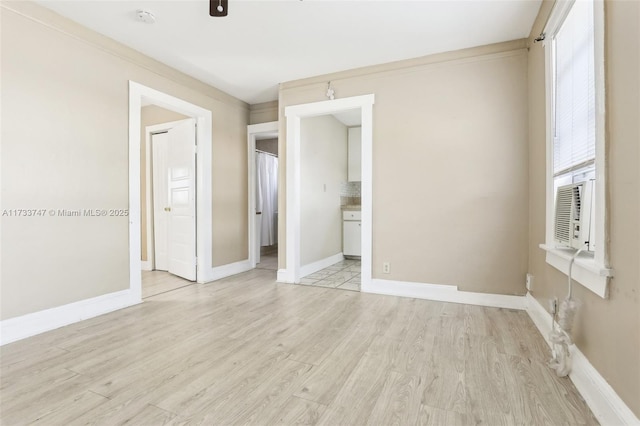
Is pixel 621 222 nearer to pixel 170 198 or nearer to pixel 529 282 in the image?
pixel 529 282

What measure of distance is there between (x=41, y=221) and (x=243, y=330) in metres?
1.79

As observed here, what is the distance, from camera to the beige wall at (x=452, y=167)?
2.94 metres

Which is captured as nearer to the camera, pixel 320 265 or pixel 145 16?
pixel 145 16

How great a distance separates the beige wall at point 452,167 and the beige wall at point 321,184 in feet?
3.63

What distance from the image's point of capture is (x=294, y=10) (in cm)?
247

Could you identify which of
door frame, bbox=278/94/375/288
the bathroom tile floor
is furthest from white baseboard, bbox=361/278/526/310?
the bathroom tile floor

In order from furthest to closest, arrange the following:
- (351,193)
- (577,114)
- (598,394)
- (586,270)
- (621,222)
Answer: (351,193)
(577,114)
(586,270)
(598,394)
(621,222)

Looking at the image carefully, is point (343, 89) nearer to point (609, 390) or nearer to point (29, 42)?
point (29, 42)

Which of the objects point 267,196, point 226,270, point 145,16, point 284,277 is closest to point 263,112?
point 267,196

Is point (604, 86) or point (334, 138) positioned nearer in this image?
point (604, 86)

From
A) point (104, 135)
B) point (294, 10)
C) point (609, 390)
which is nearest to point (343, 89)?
point (294, 10)

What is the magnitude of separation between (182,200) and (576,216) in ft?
13.5

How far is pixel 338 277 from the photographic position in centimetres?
428

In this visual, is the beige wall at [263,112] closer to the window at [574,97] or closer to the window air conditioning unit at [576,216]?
the window at [574,97]
